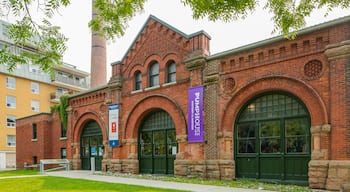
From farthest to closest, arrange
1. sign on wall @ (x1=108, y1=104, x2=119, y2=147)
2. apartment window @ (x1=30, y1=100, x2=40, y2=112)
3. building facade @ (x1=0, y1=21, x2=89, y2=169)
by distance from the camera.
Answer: apartment window @ (x1=30, y1=100, x2=40, y2=112) < building facade @ (x1=0, y1=21, x2=89, y2=169) < sign on wall @ (x1=108, y1=104, x2=119, y2=147)

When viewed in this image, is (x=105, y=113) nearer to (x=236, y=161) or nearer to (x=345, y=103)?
(x=236, y=161)

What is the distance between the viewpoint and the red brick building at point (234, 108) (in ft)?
36.0

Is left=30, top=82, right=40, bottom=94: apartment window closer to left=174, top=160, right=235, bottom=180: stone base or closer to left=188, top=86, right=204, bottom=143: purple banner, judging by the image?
left=174, top=160, right=235, bottom=180: stone base

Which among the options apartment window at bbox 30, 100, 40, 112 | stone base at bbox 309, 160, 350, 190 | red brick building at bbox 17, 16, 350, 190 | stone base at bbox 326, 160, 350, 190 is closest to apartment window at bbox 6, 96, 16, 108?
apartment window at bbox 30, 100, 40, 112

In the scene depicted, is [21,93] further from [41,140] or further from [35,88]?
[41,140]

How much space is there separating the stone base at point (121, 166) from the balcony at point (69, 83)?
26.7 m

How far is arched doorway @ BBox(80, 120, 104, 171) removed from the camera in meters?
21.3

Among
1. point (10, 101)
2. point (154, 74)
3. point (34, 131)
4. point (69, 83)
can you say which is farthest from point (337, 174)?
point (69, 83)

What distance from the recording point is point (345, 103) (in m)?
10.6

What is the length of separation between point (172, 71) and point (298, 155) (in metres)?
8.15

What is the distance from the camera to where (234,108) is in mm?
13805

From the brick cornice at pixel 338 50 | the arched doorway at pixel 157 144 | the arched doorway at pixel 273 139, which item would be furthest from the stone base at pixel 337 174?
the arched doorway at pixel 157 144

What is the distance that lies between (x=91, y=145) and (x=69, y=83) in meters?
25.5

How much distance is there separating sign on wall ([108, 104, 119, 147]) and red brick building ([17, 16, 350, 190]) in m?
0.07
